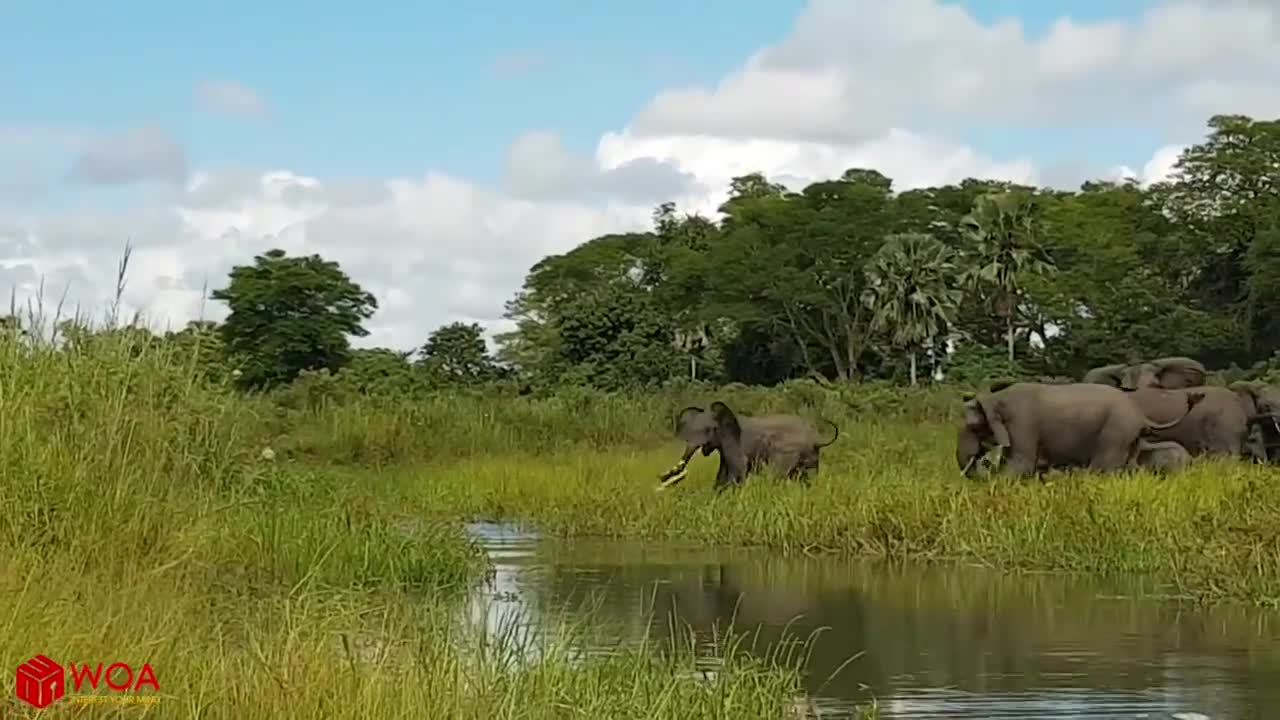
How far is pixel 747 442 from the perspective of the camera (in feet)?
63.7

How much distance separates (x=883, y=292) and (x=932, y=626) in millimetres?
40337

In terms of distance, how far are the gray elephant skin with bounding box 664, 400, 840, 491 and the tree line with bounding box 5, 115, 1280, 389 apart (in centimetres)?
1928

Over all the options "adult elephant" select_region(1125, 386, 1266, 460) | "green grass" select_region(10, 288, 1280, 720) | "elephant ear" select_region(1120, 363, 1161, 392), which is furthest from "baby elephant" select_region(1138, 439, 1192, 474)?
"elephant ear" select_region(1120, 363, 1161, 392)

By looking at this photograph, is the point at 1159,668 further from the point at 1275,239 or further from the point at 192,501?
the point at 1275,239

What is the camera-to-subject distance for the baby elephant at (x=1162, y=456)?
17.6m

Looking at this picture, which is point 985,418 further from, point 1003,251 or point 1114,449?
point 1003,251

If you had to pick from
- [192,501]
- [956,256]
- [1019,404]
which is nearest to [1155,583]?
[1019,404]

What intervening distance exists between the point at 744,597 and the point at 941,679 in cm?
335

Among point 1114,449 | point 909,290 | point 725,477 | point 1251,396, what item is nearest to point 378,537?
point 725,477

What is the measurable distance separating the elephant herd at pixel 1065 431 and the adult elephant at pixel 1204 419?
0.01 m

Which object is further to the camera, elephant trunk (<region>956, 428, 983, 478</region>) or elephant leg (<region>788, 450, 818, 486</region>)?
elephant leg (<region>788, 450, 818, 486</region>)

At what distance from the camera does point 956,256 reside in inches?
2104

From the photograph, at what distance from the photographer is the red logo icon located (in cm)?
543

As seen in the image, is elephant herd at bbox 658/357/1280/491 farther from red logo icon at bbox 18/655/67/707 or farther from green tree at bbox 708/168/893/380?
green tree at bbox 708/168/893/380
